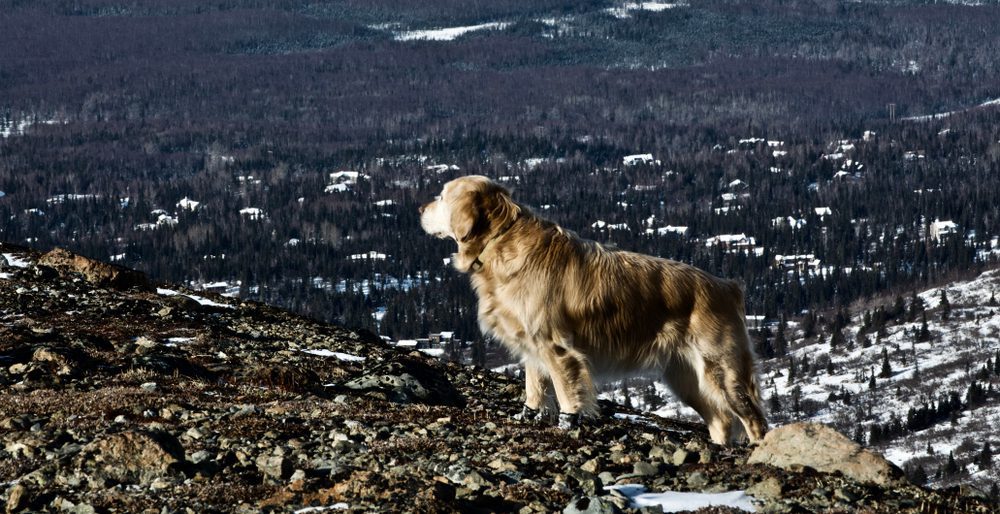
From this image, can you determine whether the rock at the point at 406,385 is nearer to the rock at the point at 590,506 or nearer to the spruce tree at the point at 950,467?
the rock at the point at 590,506

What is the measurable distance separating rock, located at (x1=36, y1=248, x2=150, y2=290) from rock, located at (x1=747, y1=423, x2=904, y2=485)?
21572 mm

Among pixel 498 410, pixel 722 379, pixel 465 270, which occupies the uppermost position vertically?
pixel 465 270

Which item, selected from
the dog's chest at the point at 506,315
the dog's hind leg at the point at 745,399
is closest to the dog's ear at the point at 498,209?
the dog's chest at the point at 506,315

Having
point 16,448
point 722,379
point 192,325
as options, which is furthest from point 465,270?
point 192,325

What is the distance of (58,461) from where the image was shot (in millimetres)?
13117

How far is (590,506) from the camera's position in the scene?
11.5 m

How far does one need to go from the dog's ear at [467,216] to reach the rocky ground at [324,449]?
232cm

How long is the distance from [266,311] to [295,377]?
12941 mm

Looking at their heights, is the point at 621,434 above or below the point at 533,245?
below

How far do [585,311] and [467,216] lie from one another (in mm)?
1902

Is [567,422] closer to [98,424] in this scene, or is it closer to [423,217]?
[423,217]

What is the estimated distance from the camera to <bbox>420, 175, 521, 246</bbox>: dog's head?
16.7m

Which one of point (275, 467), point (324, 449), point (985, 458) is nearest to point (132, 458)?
point (275, 467)

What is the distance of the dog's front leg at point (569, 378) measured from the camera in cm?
1644
